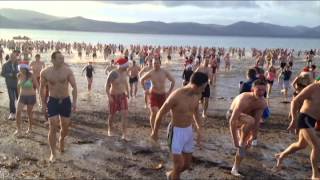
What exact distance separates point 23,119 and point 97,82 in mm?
10748

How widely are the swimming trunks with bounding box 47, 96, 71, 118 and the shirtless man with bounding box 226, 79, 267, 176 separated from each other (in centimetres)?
277

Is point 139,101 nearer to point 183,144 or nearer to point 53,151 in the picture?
point 53,151

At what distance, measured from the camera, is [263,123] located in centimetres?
1198

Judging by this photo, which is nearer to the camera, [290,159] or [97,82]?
[290,159]

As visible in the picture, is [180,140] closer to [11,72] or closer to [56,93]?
[56,93]

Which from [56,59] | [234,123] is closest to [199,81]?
[234,123]

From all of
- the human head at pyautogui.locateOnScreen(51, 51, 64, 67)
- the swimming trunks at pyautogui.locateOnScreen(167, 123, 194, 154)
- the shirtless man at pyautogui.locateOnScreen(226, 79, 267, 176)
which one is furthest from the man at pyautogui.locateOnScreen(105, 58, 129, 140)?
the swimming trunks at pyautogui.locateOnScreen(167, 123, 194, 154)

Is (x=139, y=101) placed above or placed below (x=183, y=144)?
below

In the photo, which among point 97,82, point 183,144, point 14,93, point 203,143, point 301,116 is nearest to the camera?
point 183,144

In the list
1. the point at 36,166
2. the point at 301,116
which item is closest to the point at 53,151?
the point at 36,166

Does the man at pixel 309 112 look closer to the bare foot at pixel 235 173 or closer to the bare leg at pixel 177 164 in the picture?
the bare foot at pixel 235 173

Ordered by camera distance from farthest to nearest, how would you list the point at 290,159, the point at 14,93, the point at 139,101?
the point at 139,101
the point at 14,93
the point at 290,159

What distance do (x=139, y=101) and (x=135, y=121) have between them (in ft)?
13.4

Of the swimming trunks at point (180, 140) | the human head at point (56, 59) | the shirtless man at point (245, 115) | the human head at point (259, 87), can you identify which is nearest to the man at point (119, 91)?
the human head at point (56, 59)
